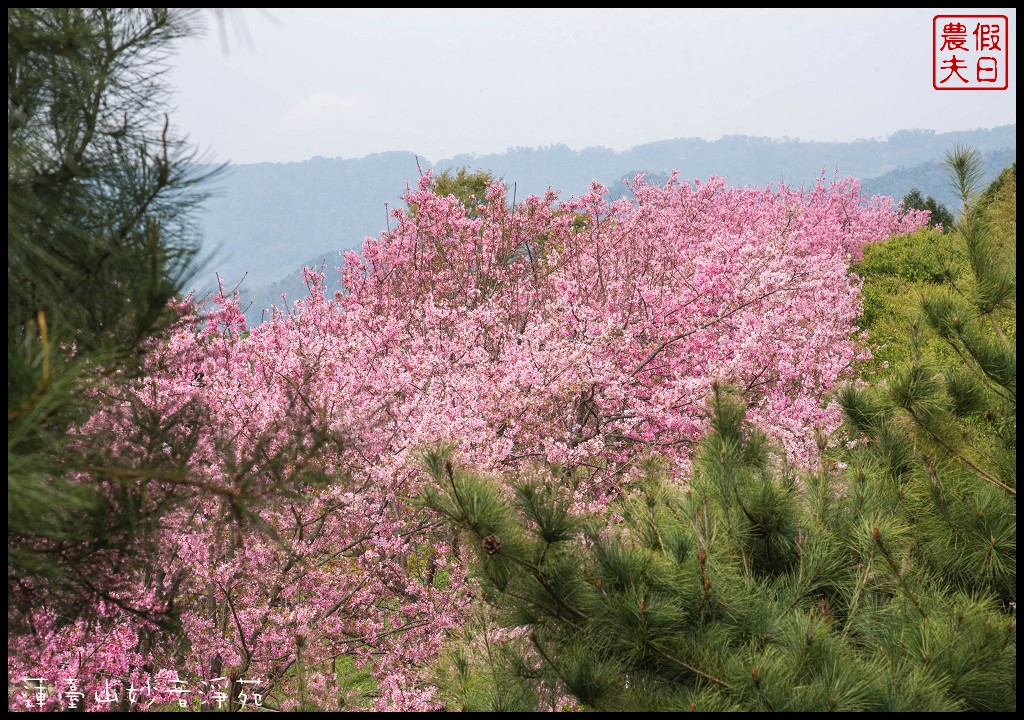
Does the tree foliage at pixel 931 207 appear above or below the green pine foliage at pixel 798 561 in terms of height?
above

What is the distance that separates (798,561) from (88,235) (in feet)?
12.5

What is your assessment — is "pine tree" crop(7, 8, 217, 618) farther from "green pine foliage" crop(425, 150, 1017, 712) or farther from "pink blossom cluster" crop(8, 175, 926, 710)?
"green pine foliage" crop(425, 150, 1017, 712)

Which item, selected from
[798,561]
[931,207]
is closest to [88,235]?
[798,561]

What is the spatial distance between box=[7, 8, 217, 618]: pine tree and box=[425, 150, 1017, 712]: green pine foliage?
137 centimetres

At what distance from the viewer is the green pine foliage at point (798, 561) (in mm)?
3248

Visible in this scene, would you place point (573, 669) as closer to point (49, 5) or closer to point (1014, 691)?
point (1014, 691)

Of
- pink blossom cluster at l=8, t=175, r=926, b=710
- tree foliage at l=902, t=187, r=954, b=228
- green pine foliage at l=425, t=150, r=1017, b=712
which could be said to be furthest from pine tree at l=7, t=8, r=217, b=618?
tree foliage at l=902, t=187, r=954, b=228

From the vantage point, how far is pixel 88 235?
3084 mm

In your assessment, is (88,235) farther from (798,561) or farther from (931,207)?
(931,207)

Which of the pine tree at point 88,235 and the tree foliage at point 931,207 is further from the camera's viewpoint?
the tree foliage at point 931,207

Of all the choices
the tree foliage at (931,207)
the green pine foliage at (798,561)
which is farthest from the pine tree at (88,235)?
the tree foliage at (931,207)

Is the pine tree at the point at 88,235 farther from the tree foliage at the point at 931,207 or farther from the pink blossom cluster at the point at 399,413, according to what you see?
the tree foliage at the point at 931,207

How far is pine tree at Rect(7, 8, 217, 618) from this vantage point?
2.88 metres

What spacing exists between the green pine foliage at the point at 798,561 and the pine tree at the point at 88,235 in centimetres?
137
